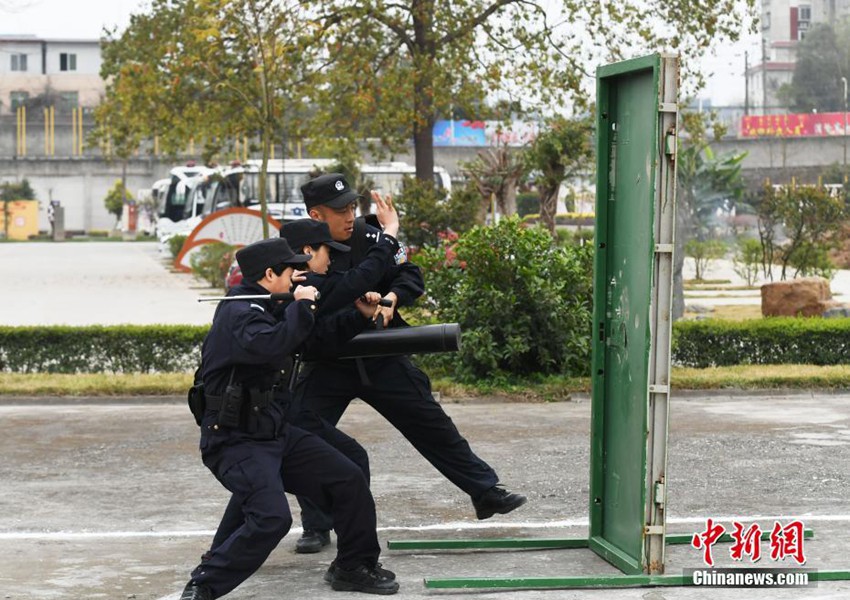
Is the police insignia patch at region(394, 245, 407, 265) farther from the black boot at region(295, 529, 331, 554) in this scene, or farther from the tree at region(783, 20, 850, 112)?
the tree at region(783, 20, 850, 112)

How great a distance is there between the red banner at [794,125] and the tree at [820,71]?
1993 cm

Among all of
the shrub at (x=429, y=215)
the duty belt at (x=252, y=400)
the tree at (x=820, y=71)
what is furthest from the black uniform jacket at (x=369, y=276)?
the tree at (x=820, y=71)

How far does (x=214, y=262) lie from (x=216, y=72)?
6.38m

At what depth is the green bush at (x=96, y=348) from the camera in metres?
15.0

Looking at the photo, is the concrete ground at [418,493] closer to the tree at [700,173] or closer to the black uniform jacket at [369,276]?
the black uniform jacket at [369,276]

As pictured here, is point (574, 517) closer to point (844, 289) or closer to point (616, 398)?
point (616, 398)

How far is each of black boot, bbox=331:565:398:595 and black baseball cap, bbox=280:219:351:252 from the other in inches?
57.4

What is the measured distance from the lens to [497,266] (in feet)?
Result: 44.2

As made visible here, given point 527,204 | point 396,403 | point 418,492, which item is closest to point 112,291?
point 418,492

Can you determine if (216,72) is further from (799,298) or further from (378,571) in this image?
(378,571)

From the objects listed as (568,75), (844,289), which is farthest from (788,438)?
(844,289)

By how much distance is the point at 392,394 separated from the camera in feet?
23.3

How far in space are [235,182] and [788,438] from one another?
3537 cm

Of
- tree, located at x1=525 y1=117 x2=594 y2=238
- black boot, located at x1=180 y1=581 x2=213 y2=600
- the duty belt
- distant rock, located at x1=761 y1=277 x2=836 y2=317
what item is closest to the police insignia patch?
the duty belt
